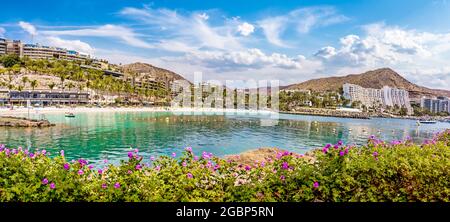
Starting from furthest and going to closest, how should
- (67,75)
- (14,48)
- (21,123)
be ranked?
1. (14,48)
2. (67,75)
3. (21,123)

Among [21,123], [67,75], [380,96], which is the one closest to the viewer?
[21,123]

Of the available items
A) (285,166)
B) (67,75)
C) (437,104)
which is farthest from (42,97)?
(437,104)

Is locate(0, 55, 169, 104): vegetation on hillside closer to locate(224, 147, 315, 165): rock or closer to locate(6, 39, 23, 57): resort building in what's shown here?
locate(6, 39, 23, 57): resort building

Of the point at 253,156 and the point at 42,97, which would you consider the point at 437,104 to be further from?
the point at 253,156

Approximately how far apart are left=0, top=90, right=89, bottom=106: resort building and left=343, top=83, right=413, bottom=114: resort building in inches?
5181

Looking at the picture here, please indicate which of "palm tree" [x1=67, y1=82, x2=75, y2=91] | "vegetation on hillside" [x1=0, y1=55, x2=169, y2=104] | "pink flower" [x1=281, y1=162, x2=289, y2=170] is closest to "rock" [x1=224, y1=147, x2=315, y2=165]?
"pink flower" [x1=281, y1=162, x2=289, y2=170]

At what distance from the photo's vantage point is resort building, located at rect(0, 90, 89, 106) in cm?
8038

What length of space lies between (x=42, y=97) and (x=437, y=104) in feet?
608

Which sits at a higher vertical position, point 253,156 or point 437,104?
point 437,104

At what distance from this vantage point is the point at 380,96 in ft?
540

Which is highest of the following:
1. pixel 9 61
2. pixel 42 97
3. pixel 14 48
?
pixel 14 48

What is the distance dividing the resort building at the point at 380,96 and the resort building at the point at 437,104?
13911 millimetres
